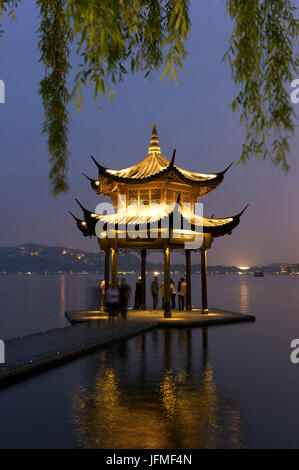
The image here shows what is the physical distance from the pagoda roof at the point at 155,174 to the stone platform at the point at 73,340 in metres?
6.34

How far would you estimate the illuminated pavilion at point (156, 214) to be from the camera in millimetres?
21094

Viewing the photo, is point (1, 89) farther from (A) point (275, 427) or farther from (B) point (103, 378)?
(B) point (103, 378)

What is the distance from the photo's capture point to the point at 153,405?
7695 mm

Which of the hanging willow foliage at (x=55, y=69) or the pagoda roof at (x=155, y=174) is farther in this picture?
the pagoda roof at (x=155, y=174)

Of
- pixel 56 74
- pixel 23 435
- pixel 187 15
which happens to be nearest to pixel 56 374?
pixel 23 435

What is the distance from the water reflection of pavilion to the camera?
6.03m

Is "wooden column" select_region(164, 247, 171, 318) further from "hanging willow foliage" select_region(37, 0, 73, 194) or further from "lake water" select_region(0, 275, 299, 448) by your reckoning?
"hanging willow foliage" select_region(37, 0, 73, 194)

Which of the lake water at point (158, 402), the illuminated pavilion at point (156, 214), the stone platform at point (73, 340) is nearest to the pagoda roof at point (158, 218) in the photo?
the illuminated pavilion at point (156, 214)

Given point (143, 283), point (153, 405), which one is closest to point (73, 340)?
point (153, 405)

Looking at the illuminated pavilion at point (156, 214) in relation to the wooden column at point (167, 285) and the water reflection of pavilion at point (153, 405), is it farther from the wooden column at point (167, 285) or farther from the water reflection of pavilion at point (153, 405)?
the water reflection of pavilion at point (153, 405)

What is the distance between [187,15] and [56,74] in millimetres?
1642

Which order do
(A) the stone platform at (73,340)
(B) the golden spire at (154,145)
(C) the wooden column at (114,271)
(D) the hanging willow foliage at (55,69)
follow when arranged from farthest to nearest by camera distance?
(B) the golden spire at (154,145)
(C) the wooden column at (114,271)
(A) the stone platform at (73,340)
(D) the hanging willow foliage at (55,69)

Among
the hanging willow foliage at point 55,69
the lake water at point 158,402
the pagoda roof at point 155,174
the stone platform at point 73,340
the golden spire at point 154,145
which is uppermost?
the golden spire at point 154,145

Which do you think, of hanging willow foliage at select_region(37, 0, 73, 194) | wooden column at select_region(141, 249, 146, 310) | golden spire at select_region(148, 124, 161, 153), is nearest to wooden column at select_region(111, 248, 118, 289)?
wooden column at select_region(141, 249, 146, 310)
